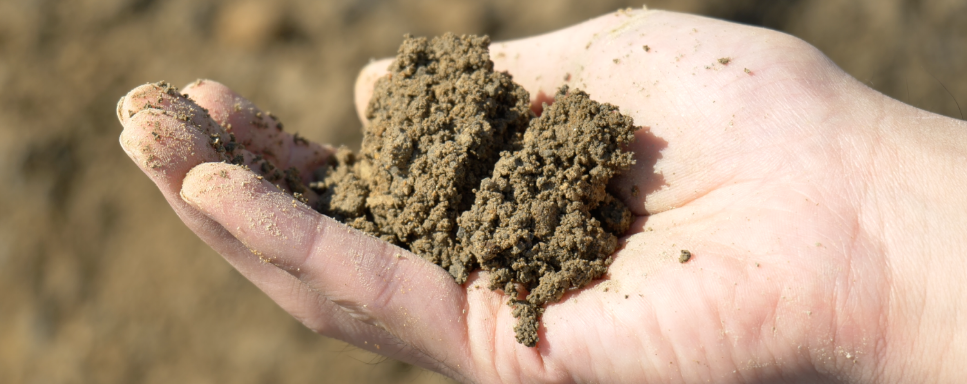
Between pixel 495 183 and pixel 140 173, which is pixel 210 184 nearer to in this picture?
pixel 495 183

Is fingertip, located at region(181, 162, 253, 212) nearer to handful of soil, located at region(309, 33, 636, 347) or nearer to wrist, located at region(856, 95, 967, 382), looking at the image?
handful of soil, located at region(309, 33, 636, 347)

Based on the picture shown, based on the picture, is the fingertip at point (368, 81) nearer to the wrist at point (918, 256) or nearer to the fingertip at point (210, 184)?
the fingertip at point (210, 184)

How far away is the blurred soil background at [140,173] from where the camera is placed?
12.9 ft

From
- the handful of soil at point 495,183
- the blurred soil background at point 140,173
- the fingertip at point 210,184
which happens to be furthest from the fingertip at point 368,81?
the blurred soil background at point 140,173

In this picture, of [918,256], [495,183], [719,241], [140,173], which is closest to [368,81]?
[495,183]

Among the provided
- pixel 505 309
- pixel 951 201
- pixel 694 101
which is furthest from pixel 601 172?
pixel 951 201

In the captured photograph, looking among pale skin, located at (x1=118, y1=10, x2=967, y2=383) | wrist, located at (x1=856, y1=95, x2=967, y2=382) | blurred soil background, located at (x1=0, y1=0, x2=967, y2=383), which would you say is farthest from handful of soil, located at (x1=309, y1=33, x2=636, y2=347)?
blurred soil background, located at (x1=0, y1=0, x2=967, y2=383)

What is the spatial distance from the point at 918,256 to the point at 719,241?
20.6 inches

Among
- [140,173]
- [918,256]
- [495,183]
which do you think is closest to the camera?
[918,256]

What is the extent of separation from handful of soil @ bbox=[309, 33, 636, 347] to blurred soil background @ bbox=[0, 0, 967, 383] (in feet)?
7.15

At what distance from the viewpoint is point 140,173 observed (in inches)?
159

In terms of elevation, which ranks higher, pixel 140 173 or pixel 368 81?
pixel 368 81

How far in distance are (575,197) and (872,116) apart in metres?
0.97

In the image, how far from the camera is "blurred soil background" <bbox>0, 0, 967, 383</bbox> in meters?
3.93
